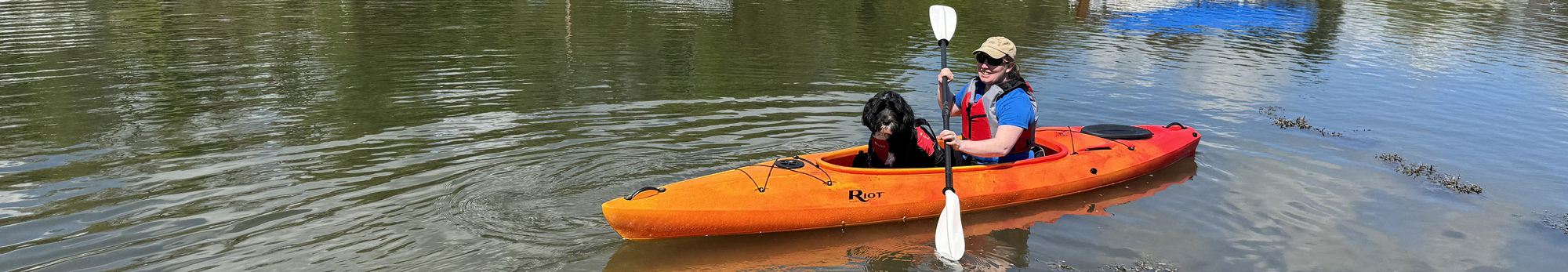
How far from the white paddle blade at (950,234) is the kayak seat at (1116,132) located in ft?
9.38

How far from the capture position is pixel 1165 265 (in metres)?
5.42

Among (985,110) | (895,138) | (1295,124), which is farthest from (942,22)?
(1295,124)

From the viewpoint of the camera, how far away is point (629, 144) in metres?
7.88

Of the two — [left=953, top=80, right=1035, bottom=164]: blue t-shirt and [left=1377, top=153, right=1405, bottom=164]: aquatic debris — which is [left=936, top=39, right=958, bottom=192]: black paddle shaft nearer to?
[left=953, top=80, right=1035, bottom=164]: blue t-shirt

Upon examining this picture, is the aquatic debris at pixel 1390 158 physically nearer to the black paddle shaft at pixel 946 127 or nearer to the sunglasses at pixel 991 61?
the black paddle shaft at pixel 946 127

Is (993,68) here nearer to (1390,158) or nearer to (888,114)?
(888,114)

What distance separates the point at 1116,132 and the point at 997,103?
A: 2422 mm

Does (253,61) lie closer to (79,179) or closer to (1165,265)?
(79,179)

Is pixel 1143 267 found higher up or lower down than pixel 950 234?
lower down

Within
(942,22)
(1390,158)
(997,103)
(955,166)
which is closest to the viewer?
(997,103)

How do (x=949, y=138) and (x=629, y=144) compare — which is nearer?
(x=949, y=138)

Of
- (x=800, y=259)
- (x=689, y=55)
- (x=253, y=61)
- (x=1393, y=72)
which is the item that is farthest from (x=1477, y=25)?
(x=253, y=61)

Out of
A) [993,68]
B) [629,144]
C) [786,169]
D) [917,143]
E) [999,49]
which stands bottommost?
[629,144]

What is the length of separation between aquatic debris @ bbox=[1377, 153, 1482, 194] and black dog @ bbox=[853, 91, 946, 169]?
4.44 m
